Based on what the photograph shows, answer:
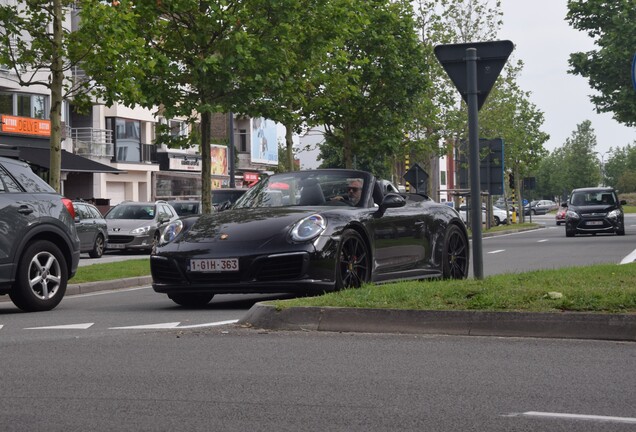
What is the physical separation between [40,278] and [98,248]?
1956 centimetres

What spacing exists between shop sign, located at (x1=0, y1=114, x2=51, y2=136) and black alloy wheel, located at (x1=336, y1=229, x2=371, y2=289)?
35.8 meters

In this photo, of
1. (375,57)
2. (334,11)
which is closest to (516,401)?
(334,11)

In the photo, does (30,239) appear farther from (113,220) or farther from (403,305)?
(113,220)

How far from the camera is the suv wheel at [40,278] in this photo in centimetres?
1273

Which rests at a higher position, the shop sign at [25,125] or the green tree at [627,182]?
the shop sign at [25,125]

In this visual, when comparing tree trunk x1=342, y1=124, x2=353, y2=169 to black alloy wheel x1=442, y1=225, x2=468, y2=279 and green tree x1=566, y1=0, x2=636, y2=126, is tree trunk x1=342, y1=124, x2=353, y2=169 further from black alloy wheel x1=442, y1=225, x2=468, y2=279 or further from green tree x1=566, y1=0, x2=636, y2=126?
black alloy wheel x1=442, y1=225, x2=468, y2=279

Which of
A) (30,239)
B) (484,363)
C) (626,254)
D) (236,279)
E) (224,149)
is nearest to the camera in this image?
(484,363)

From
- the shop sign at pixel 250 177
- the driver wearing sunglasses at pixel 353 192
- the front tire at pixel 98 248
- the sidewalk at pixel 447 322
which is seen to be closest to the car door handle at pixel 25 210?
the driver wearing sunglasses at pixel 353 192

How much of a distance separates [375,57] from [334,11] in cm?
1286

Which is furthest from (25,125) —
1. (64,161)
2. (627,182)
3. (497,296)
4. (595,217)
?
(627,182)

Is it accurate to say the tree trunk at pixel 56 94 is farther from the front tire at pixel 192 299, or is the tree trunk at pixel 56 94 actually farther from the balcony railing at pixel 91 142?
the balcony railing at pixel 91 142

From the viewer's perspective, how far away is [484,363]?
26.0 feet

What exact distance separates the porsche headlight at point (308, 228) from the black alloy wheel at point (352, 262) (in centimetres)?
30

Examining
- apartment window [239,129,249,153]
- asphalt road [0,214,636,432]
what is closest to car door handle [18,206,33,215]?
asphalt road [0,214,636,432]
